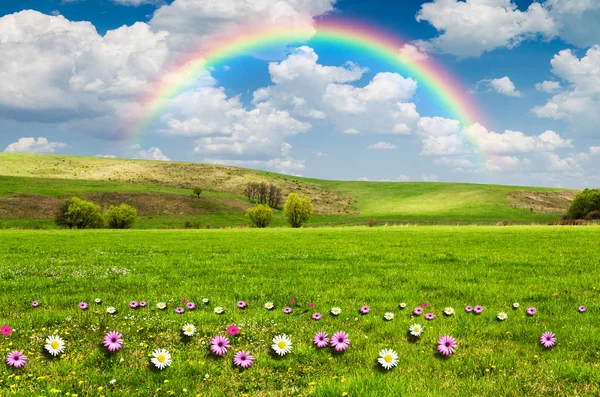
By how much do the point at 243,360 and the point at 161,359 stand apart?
126 cm

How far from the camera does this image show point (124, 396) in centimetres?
596

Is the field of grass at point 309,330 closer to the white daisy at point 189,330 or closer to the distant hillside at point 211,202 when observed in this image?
the white daisy at point 189,330

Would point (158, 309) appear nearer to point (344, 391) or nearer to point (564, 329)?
point (344, 391)

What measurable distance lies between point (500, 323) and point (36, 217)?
12303 cm

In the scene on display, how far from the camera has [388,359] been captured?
22.5ft

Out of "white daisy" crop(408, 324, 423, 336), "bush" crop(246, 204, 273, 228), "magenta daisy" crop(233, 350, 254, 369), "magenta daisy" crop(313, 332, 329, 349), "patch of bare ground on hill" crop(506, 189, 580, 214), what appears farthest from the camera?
"patch of bare ground on hill" crop(506, 189, 580, 214)

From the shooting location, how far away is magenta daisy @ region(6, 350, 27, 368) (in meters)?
6.68

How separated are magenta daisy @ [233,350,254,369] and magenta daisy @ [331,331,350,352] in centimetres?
143

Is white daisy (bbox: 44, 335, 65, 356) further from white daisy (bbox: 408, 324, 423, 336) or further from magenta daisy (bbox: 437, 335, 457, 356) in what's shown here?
magenta daisy (bbox: 437, 335, 457, 356)

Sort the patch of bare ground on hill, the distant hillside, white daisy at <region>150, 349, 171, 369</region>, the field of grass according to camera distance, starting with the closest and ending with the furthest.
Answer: the field of grass < white daisy at <region>150, 349, 171, 369</region> < the distant hillside < the patch of bare ground on hill

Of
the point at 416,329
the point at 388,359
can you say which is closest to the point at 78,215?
the point at 416,329

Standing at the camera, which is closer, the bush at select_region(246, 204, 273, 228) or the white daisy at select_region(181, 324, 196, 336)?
the white daisy at select_region(181, 324, 196, 336)

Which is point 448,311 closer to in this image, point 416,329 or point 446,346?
point 416,329

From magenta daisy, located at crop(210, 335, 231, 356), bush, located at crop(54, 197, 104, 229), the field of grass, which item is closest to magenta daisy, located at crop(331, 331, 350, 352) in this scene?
the field of grass
